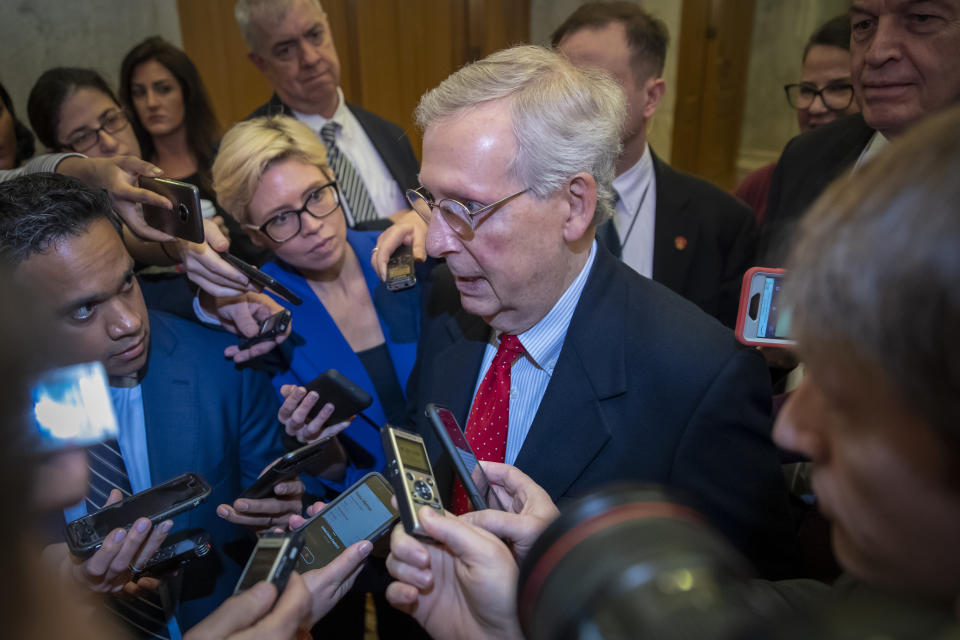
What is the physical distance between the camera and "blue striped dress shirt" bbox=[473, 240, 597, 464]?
1.46 meters

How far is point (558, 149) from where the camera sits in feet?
4.29

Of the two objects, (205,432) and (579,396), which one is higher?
(579,396)

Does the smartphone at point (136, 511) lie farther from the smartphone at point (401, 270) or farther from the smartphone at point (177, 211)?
the smartphone at point (401, 270)

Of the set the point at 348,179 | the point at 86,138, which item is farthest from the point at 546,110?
the point at 86,138

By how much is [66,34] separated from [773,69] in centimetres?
562

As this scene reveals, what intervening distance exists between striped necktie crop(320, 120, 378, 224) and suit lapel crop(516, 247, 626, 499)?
1.77 m

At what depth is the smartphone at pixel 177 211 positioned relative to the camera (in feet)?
5.13

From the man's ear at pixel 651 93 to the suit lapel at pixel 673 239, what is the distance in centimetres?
33

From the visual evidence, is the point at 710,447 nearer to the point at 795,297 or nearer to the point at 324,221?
the point at 795,297

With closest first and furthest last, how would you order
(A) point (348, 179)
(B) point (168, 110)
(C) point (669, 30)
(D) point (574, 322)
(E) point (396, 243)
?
(D) point (574, 322), (E) point (396, 243), (B) point (168, 110), (A) point (348, 179), (C) point (669, 30)

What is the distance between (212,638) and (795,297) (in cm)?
92

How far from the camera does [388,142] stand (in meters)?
3.15

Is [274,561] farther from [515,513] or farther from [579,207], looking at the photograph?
[579,207]

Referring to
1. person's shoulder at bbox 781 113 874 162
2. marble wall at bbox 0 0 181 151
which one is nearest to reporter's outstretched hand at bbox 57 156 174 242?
person's shoulder at bbox 781 113 874 162
